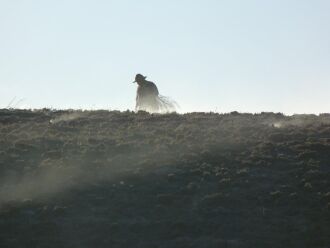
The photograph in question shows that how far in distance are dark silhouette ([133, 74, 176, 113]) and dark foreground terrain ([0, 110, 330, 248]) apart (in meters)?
7.09

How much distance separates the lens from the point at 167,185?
22.7 meters

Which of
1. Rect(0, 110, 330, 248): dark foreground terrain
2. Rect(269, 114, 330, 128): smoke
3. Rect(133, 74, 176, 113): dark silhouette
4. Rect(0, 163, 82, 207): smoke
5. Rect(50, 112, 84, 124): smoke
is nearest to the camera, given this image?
Rect(0, 110, 330, 248): dark foreground terrain

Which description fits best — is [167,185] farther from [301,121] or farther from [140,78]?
[140,78]

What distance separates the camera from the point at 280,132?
29.4 m

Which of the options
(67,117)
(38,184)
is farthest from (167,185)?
(67,117)

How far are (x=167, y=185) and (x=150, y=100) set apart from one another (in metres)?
17.1

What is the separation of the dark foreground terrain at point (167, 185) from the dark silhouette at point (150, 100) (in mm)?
7085

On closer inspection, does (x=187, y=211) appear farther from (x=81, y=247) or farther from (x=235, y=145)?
(x=235, y=145)

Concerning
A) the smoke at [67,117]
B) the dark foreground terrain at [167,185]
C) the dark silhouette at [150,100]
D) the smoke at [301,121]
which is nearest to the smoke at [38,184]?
the dark foreground terrain at [167,185]

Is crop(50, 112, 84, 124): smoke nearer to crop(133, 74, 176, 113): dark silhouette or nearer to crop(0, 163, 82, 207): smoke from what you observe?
crop(133, 74, 176, 113): dark silhouette

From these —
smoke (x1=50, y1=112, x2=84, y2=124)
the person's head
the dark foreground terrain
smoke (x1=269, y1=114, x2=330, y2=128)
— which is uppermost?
the person's head

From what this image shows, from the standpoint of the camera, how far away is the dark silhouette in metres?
39.3

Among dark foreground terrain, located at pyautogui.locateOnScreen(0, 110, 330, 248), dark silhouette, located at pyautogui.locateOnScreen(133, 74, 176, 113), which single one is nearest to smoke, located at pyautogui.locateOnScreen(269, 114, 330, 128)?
dark foreground terrain, located at pyautogui.locateOnScreen(0, 110, 330, 248)

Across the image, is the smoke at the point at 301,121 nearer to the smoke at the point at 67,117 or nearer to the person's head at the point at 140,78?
the smoke at the point at 67,117
